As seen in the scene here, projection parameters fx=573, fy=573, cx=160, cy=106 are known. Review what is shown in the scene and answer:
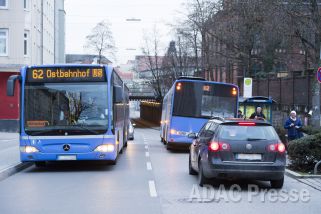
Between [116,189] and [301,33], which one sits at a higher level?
[301,33]

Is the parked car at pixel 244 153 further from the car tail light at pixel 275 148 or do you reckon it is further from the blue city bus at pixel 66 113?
the blue city bus at pixel 66 113

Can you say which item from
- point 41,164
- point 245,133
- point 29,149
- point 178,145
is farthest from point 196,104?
point 245,133

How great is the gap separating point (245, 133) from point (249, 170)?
801mm

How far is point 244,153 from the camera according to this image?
1173 centimetres

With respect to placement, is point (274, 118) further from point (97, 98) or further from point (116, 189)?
point (116, 189)

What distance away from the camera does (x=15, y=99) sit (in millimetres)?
43031

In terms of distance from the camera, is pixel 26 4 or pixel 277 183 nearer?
pixel 277 183

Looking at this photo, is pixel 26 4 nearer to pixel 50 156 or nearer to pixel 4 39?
pixel 4 39

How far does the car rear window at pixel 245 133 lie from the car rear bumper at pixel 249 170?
1.82 feet

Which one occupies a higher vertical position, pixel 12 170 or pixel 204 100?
pixel 204 100

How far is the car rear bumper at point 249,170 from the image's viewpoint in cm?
1165

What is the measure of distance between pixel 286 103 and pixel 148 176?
23.5 m

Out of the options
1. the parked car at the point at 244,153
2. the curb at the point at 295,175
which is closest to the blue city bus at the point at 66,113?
the parked car at the point at 244,153

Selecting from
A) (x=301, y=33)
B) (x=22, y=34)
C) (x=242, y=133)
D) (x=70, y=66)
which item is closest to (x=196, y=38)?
(x=22, y=34)
